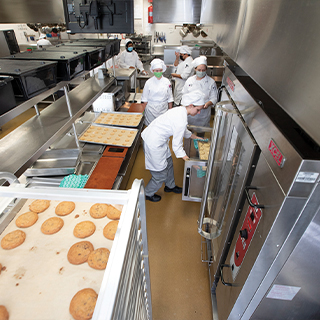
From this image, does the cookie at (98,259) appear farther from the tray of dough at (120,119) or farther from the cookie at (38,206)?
the tray of dough at (120,119)

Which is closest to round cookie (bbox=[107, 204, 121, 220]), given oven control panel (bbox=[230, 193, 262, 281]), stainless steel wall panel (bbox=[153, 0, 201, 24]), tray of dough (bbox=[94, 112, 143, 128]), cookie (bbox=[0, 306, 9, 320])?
cookie (bbox=[0, 306, 9, 320])

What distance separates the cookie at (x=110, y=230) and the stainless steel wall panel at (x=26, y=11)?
2.60 meters

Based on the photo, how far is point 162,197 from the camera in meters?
3.08

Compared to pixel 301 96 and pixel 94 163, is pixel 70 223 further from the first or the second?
pixel 301 96

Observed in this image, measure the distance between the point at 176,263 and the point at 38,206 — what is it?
58.7 inches

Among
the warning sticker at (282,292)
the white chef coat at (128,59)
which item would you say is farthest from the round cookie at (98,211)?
the white chef coat at (128,59)

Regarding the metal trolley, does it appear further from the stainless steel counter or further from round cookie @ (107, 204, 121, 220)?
the stainless steel counter

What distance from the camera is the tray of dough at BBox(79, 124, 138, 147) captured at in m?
2.97

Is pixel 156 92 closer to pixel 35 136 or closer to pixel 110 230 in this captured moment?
pixel 35 136

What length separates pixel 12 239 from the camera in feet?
4.21

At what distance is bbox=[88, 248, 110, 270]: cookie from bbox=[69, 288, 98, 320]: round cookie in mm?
141

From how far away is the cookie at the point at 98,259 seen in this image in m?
1.20

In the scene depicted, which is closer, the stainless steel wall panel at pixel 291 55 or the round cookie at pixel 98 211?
the stainless steel wall panel at pixel 291 55

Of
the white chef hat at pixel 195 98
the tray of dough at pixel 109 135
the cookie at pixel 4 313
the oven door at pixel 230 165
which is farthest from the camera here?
the tray of dough at pixel 109 135
